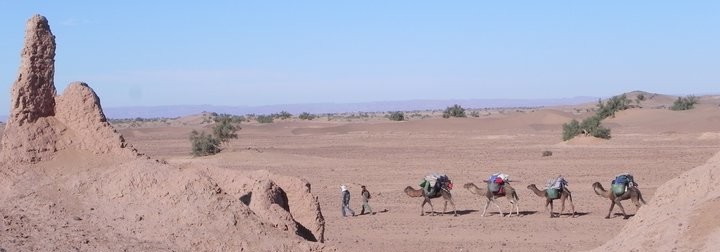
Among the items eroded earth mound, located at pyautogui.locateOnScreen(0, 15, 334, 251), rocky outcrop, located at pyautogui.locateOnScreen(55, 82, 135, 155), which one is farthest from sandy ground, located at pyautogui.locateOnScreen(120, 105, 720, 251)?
rocky outcrop, located at pyautogui.locateOnScreen(55, 82, 135, 155)

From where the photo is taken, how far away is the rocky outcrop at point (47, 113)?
14.1 metres

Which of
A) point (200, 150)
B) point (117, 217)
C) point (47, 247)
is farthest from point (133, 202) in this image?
point (200, 150)

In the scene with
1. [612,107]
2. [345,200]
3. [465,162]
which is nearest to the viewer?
[345,200]

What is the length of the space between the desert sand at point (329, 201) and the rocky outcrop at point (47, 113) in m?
0.05

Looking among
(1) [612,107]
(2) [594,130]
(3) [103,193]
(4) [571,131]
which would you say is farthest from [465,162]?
(1) [612,107]

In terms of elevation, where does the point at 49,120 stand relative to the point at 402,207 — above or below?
above

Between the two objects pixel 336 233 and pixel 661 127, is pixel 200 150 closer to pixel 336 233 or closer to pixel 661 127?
pixel 336 233

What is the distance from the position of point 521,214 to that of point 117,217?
1663 centimetres

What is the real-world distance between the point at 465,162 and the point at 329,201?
1524 centimetres

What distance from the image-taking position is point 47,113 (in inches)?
574

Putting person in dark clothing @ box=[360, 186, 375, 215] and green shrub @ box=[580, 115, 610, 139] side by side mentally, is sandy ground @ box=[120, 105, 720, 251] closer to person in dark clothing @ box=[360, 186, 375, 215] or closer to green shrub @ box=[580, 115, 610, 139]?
person in dark clothing @ box=[360, 186, 375, 215]

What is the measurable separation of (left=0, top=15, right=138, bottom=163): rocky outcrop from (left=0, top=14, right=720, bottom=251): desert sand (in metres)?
0.05

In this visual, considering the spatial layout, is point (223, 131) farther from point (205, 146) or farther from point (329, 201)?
point (329, 201)

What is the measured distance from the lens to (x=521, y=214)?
27.7 meters
